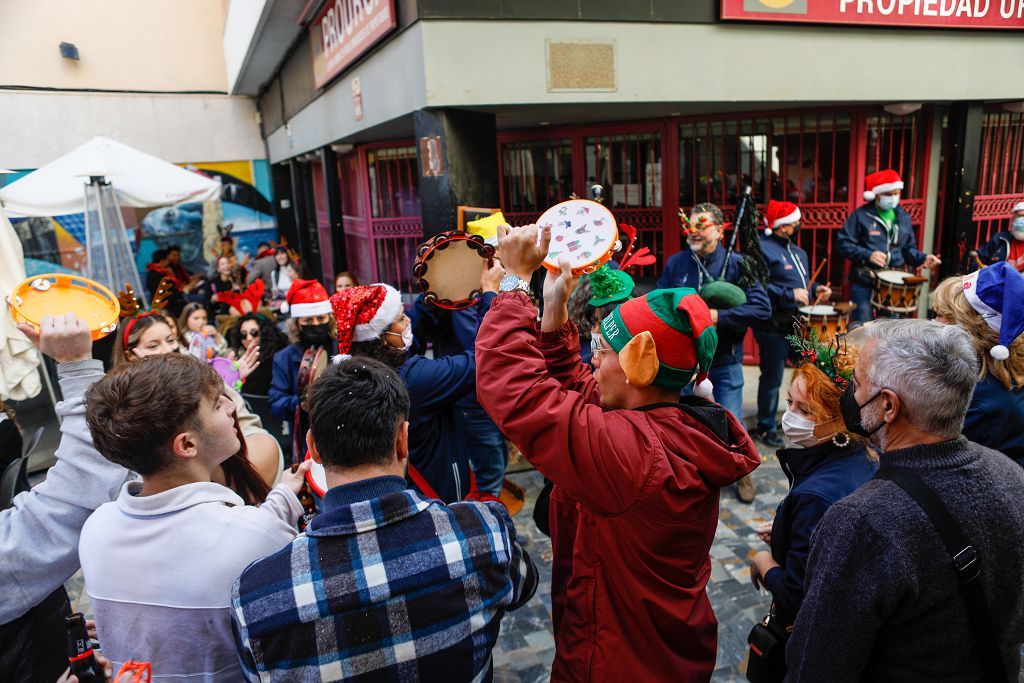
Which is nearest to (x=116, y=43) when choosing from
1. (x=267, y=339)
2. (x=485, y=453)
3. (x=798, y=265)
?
(x=267, y=339)

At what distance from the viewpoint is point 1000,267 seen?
261 cm

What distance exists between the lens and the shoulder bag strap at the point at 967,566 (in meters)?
1.56

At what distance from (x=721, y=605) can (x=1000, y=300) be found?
7.03 feet

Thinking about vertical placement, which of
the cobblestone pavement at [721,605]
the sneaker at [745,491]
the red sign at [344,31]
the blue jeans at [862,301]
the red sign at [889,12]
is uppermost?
the red sign at [344,31]

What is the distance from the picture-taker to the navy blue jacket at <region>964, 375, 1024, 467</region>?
2.53 m

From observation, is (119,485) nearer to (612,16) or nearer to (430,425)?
(430,425)

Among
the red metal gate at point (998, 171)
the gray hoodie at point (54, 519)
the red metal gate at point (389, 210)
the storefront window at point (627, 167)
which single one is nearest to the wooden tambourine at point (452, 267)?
the gray hoodie at point (54, 519)

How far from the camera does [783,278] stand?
5.74m

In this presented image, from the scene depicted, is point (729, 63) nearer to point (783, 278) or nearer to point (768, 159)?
point (768, 159)

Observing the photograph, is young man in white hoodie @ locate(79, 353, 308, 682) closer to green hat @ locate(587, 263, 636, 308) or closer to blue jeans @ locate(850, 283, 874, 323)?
green hat @ locate(587, 263, 636, 308)

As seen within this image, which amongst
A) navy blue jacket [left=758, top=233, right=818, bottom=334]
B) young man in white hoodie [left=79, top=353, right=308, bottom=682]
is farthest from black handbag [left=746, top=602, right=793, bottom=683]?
navy blue jacket [left=758, top=233, right=818, bottom=334]

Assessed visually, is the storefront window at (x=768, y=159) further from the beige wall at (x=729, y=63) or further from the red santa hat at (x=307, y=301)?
the red santa hat at (x=307, y=301)

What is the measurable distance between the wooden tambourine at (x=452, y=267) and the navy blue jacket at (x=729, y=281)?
226 centimetres

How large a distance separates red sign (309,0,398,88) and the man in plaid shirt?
16.7ft
